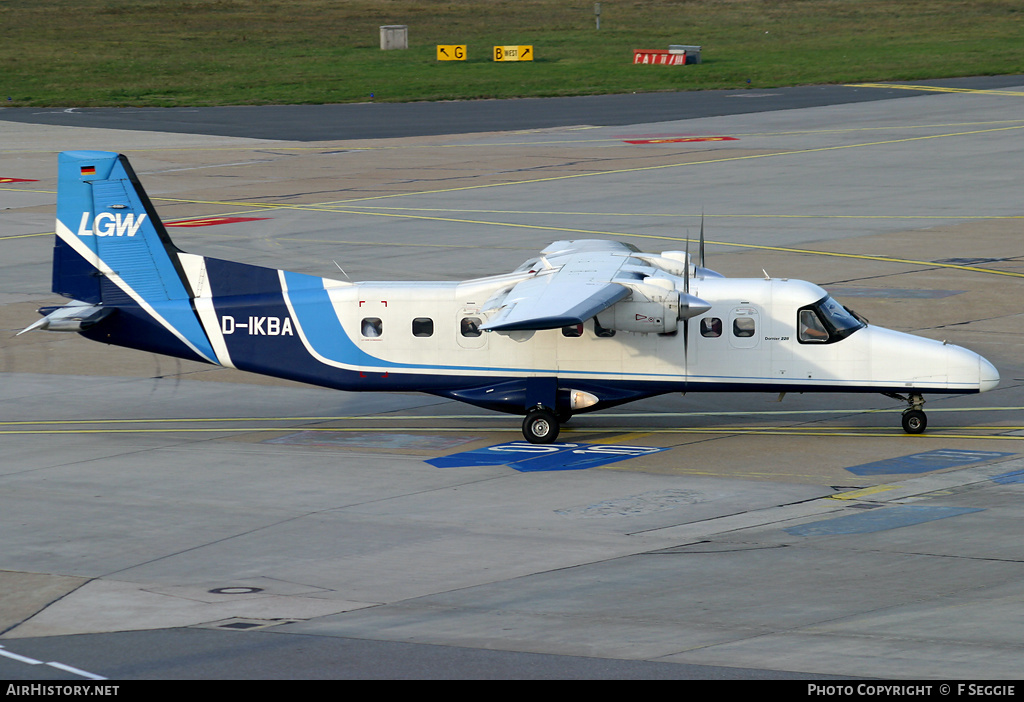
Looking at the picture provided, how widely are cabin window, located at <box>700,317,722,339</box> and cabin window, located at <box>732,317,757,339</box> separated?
27 cm

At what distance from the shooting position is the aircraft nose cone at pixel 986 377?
77.7 ft

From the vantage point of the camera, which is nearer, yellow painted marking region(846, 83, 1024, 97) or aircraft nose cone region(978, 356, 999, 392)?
aircraft nose cone region(978, 356, 999, 392)

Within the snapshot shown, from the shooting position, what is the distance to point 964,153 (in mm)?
58688

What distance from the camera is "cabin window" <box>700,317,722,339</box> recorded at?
24188mm

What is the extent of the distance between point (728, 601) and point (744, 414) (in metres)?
10.8

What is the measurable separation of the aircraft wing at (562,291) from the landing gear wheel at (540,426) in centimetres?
205

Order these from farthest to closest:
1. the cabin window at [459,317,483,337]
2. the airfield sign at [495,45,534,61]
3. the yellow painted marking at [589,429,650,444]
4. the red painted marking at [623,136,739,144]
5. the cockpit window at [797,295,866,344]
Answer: the airfield sign at [495,45,534,61] → the red painted marking at [623,136,739,144] → the cabin window at [459,317,483,337] → the yellow painted marking at [589,429,650,444] → the cockpit window at [797,295,866,344]

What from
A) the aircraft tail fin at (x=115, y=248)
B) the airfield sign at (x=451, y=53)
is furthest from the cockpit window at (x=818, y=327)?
the airfield sign at (x=451, y=53)

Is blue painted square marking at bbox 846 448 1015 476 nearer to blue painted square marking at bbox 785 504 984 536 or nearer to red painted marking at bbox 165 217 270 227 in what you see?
blue painted square marking at bbox 785 504 984 536

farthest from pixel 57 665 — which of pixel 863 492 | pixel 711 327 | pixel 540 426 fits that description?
pixel 711 327

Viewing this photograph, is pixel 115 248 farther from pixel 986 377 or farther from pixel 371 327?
pixel 986 377

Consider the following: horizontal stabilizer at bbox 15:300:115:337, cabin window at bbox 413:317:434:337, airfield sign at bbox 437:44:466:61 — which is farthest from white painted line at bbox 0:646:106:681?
airfield sign at bbox 437:44:466:61

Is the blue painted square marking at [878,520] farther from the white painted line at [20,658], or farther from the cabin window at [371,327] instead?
the white painted line at [20,658]

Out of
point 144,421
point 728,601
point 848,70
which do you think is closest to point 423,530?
point 728,601
